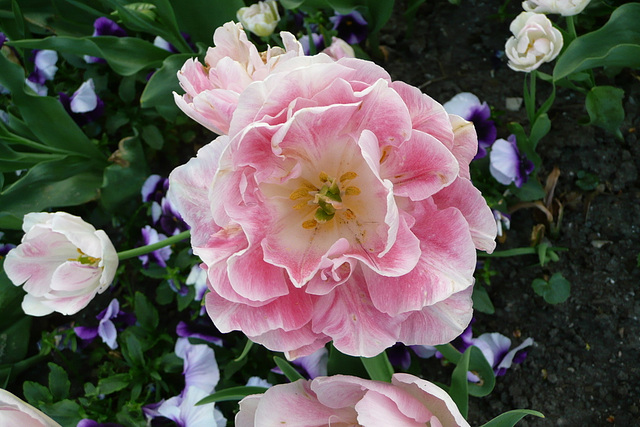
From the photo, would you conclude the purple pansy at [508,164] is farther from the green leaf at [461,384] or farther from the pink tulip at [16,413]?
the pink tulip at [16,413]

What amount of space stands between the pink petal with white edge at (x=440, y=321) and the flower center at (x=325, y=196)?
19cm

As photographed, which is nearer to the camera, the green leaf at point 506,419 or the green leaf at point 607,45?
the green leaf at point 506,419

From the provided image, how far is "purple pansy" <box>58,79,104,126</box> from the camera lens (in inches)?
68.7

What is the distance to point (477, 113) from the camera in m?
1.49

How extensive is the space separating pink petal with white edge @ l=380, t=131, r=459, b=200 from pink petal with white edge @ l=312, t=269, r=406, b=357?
→ 15 centimetres

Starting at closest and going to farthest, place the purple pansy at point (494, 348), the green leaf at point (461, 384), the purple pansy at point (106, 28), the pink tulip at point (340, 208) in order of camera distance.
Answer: the pink tulip at point (340, 208), the green leaf at point (461, 384), the purple pansy at point (494, 348), the purple pansy at point (106, 28)

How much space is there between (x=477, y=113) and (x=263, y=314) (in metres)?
0.91

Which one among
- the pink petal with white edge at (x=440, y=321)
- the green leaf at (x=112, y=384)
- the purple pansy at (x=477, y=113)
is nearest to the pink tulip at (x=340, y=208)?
the pink petal with white edge at (x=440, y=321)

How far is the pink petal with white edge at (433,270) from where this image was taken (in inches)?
30.0

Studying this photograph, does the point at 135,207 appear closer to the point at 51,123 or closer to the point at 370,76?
the point at 51,123

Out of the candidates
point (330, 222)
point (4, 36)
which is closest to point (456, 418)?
point (330, 222)

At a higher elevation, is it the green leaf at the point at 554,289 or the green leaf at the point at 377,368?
the green leaf at the point at 377,368

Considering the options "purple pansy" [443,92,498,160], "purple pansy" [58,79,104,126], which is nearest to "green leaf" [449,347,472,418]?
"purple pansy" [443,92,498,160]

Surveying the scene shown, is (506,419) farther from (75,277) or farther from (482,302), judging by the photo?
(75,277)
